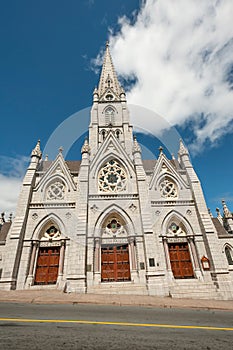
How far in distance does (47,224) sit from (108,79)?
96.3 ft

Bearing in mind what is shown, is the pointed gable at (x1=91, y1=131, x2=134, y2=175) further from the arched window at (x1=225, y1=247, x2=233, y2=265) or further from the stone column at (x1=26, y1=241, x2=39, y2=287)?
the arched window at (x1=225, y1=247, x2=233, y2=265)

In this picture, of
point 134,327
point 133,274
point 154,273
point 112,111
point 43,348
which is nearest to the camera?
point 43,348

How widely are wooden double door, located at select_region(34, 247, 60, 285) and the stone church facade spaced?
79mm

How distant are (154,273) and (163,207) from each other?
6184 millimetres

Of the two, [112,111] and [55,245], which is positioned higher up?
[112,111]

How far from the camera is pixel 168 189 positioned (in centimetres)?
1944

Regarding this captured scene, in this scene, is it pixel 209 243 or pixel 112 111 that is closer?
pixel 209 243

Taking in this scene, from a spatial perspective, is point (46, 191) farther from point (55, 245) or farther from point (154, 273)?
point (154, 273)

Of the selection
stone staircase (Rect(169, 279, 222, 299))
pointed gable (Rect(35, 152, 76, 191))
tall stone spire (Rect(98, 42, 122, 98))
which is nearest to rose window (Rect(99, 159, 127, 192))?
pointed gable (Rect(35, 152, 76, 191))

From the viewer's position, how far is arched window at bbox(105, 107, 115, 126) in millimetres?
27558

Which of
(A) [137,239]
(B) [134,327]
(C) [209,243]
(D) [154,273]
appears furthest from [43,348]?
(C) [209,243]

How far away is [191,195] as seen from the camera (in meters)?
18.5

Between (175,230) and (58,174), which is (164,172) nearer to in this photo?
(175,230)

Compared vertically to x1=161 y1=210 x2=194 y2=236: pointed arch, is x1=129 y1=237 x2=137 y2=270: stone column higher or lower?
lower
